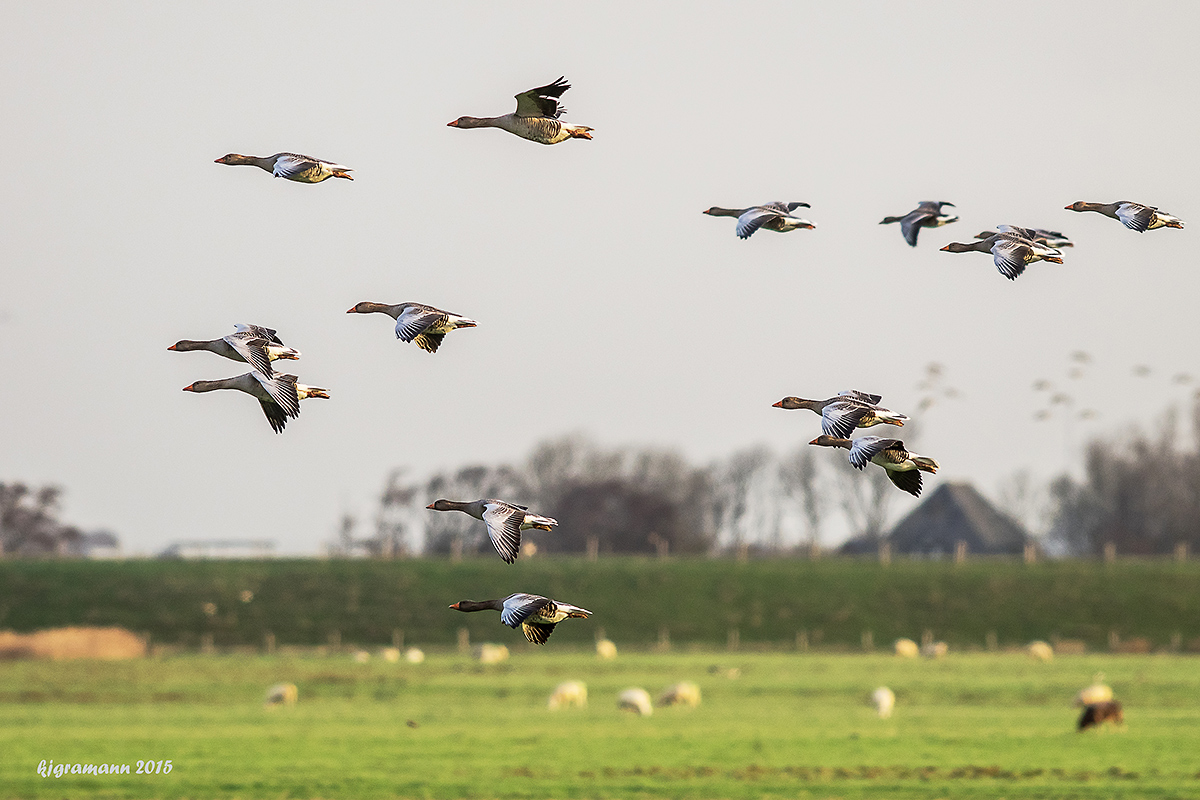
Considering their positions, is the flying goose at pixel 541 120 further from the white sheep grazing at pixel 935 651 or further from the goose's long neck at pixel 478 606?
the white sheep grazing at pixel 935 651

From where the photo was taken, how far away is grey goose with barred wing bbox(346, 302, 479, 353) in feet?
39.4

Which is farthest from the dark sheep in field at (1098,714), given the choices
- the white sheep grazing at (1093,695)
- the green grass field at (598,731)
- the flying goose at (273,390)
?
the flying goose at (273,390)

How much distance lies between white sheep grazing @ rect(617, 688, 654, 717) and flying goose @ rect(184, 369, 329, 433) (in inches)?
2525

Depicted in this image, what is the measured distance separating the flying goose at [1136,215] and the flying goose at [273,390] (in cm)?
688

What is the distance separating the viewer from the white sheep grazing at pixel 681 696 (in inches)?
3095

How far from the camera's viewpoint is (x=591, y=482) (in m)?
181

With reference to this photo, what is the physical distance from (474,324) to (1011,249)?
4513mm

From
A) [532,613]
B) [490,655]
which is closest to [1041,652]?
[490,655]

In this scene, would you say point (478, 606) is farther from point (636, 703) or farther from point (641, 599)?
point (641, 599)

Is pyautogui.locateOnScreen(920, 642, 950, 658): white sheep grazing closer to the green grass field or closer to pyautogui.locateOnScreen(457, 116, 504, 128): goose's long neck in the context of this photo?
the green grass field

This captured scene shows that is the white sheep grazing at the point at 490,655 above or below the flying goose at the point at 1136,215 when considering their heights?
below

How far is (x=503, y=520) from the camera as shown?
34.6ft

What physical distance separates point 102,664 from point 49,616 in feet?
80.4

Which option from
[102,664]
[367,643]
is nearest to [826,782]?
[102,664]
